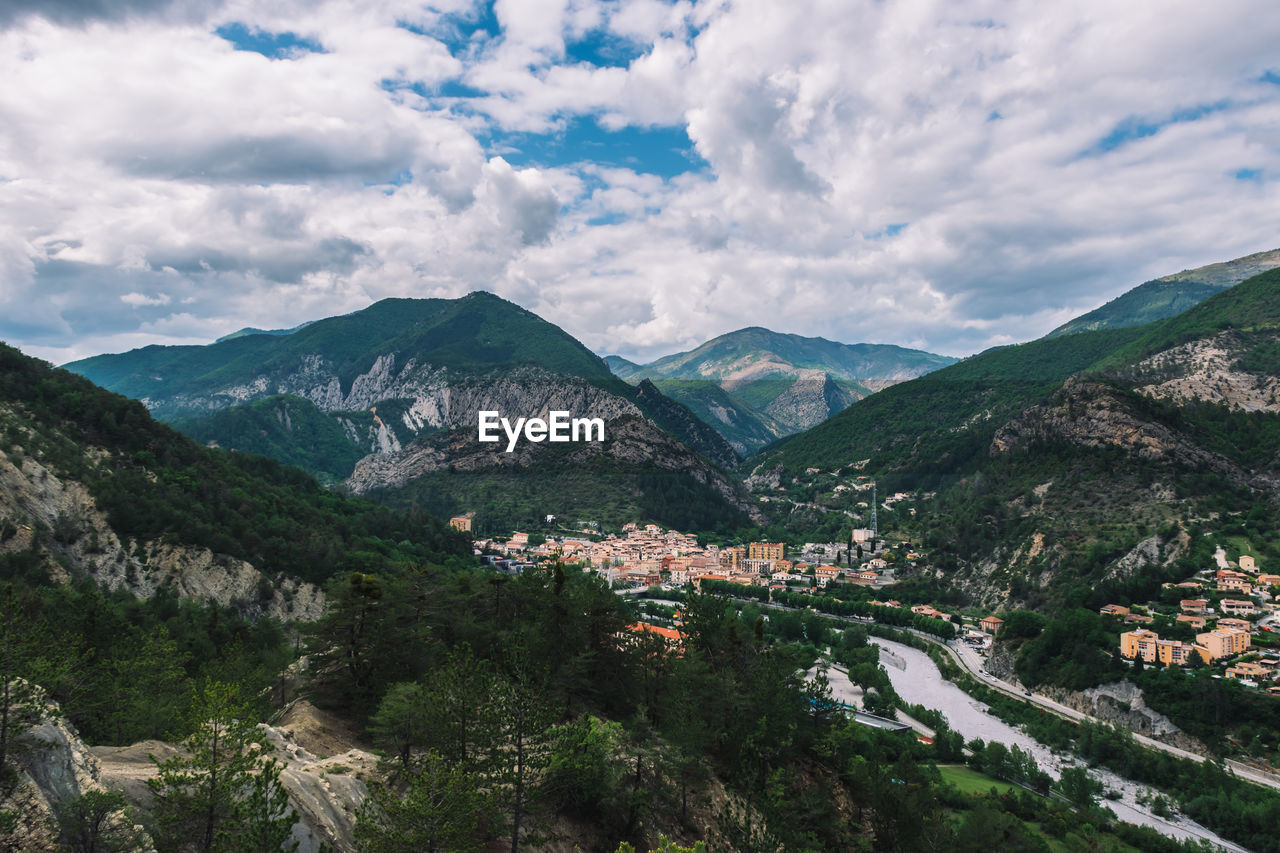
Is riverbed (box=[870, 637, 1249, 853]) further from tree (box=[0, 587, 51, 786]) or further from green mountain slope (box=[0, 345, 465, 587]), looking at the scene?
tree (box=[0, 587, 51, 786])

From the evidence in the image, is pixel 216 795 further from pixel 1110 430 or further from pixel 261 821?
pixel 1110 430

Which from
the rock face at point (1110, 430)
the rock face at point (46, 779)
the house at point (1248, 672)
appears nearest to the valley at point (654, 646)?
the rock face at point (46, 779)

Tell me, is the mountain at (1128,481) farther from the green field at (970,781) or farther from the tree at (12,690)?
the tree at (12,690)

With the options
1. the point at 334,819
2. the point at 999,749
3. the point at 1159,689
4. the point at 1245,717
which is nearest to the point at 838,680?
the point at 999,749

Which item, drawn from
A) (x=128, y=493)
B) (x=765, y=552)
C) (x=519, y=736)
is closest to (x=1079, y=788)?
(x=519, y=736)

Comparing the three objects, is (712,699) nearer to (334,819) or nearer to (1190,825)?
(334,819)

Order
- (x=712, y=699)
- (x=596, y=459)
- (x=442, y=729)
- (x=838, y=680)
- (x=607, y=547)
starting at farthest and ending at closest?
(x=596, y=459)
(x=607, y=547)
(x=838, y=680)
(x=712, y=699)
(x=442, y=729)

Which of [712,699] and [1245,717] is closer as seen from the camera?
[712,699]
